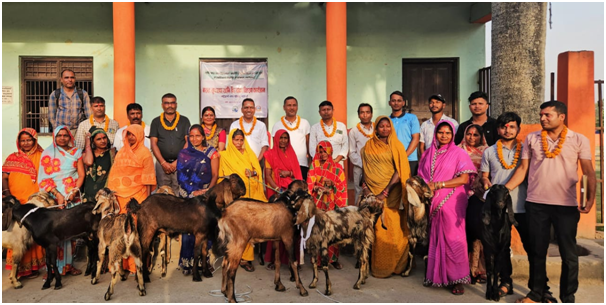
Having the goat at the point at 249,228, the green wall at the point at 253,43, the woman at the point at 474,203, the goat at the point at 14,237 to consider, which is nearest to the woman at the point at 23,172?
the goat at the point at 14,237

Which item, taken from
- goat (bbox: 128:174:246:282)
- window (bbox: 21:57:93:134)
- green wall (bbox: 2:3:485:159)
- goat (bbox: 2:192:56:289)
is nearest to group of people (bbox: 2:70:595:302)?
goat (bbox: 2:192:56:289)

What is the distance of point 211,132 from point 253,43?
12.5 ft

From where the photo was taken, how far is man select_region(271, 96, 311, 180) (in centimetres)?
688

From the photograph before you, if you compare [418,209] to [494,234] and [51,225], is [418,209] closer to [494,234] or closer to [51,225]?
[494,234]

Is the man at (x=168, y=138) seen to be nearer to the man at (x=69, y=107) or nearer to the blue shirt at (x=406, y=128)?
the man at (x=69, y=107)

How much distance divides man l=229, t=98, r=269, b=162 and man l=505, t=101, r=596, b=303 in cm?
369

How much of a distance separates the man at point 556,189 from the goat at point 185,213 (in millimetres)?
2887

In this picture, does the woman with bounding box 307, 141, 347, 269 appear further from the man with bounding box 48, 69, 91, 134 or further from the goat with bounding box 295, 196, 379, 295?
the man with bounding box 48, 69, 91, 134

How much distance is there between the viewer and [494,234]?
4.49m

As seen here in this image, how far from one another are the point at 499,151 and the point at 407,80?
578cm

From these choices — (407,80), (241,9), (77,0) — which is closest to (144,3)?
(77,0)

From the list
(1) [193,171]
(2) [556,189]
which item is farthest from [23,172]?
(2) [556,189]

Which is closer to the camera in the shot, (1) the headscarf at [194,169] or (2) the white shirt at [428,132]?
(1) the headscarf at [194,169]

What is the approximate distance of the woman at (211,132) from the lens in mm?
6543
